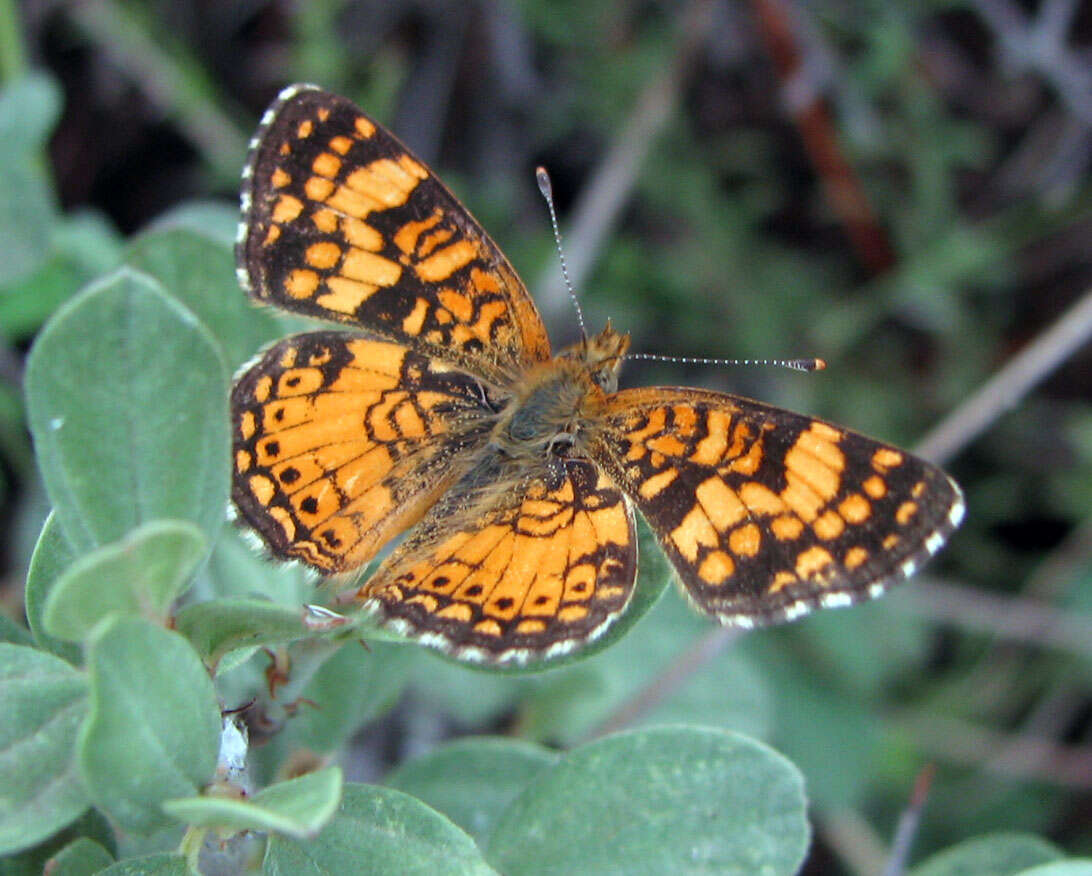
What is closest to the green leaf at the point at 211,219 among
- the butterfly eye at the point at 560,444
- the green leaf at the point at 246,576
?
the green leaf at the point at 246,576

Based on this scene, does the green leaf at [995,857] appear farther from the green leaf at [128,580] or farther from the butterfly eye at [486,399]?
the green leaf at [128,580]

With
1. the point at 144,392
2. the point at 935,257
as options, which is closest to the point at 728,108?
the point at 935,257

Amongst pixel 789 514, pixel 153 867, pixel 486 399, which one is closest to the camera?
pixel 153 867

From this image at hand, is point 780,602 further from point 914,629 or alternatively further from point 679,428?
point 914,629

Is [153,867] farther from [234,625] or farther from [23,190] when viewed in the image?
[23,190]

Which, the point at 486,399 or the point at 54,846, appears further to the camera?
the point at 486,399

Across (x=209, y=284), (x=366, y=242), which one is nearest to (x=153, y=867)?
(x=209, y=284)
